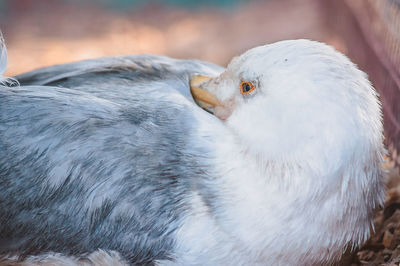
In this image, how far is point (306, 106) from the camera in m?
1.89

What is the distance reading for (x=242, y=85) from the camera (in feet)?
6.99

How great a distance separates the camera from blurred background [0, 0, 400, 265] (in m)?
3.82

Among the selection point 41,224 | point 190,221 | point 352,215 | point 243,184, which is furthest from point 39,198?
point 352,215

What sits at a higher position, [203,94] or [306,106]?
[306,106]

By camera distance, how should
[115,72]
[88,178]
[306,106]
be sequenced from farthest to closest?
[115,72]
[88,178]
[306,106]

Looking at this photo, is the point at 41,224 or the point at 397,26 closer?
the point at 41,224

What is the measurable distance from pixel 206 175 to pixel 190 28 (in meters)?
3.83

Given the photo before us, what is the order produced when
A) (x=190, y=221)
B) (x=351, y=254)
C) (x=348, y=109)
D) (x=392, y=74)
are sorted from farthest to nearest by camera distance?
(x=392, y=74) → (x=351, y=254) → (x=190, y=221) → (x=348, y=109)

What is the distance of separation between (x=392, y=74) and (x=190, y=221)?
1.61 m

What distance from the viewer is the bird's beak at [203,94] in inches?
90.7

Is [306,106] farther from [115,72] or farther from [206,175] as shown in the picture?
[115,72]

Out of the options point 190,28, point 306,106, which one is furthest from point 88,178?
point 190,28

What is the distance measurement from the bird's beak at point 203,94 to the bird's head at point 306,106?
8.4 inches

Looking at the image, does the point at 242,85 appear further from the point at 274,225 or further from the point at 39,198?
the point at 39,198
